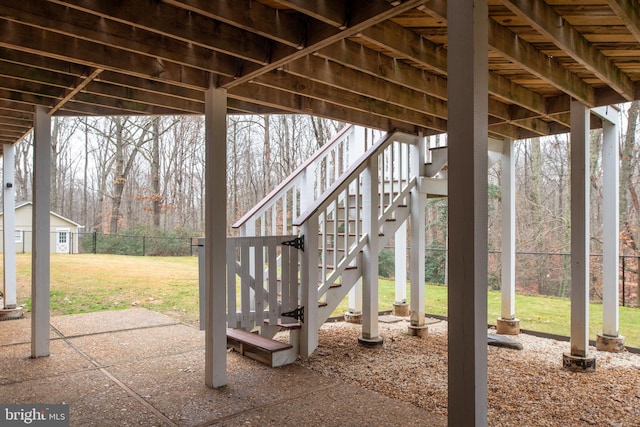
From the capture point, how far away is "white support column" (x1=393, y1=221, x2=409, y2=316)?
6.78 metres

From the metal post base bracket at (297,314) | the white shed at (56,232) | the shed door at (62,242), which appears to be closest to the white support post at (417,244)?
the metal post base bracket at (297,314)

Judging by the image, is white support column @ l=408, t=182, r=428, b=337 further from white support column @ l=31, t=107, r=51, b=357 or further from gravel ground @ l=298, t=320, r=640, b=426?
white support column @ l=31, t=107, r=51, b=357

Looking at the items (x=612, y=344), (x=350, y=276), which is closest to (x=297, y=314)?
(x=350, y=276)

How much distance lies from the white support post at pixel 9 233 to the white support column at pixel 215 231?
13.0 ft

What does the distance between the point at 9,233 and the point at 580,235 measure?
6955 millimetres

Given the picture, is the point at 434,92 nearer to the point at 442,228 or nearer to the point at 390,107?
the point at 390,107

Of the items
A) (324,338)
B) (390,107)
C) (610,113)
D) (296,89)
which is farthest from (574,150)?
(324,338)

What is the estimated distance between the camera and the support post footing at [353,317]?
22.0ft

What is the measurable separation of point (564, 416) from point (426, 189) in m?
3.11

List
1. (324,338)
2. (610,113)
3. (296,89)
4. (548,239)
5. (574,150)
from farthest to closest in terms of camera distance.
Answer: (548,239) → (324,338) → (610,113) → (574,150) → (296,89)

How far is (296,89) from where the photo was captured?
401cm

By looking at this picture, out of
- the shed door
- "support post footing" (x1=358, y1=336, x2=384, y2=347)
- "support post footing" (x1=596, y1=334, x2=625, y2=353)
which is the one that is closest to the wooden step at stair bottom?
"support post footing" (x1=358, y1=336, x2=384, y2=347)

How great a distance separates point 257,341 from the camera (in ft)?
15.3

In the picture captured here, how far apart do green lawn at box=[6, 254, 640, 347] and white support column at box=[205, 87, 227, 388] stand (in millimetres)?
3047
